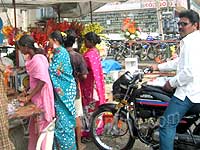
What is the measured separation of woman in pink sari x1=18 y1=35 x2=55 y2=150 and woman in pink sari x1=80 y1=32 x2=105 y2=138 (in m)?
1.18

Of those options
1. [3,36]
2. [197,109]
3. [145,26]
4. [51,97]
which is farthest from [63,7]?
[145,26]

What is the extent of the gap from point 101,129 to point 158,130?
119 cm

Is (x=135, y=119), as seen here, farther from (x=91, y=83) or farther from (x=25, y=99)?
(x=25, y=99)

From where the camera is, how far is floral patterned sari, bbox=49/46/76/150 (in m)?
3.96

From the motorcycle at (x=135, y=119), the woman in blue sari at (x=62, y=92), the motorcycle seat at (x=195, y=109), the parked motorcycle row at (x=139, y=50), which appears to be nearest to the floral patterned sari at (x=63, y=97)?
the woman in blue sari at (x=62, y=92)

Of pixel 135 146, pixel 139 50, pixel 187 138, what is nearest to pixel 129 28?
pixel 139 50

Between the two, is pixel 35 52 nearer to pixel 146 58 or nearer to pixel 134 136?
pixel 134 136

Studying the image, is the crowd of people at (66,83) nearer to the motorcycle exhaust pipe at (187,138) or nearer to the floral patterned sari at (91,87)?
the motorcycle exhaust pipe at (187,138)

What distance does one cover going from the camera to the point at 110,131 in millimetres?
4691

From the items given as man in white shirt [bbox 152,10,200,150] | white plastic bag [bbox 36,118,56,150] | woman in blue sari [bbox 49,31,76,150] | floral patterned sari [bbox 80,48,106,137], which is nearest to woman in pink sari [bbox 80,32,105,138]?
floral patterned sari [bbox 80,48,106,137]

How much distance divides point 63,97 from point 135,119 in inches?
38.9

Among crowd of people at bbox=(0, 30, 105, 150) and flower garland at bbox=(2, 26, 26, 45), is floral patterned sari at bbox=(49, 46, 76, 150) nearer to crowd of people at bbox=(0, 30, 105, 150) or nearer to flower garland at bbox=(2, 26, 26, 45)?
crowd of people at bbox=(0, 30, 105, 150)

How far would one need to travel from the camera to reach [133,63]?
9.54m

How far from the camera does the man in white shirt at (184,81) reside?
350cm
